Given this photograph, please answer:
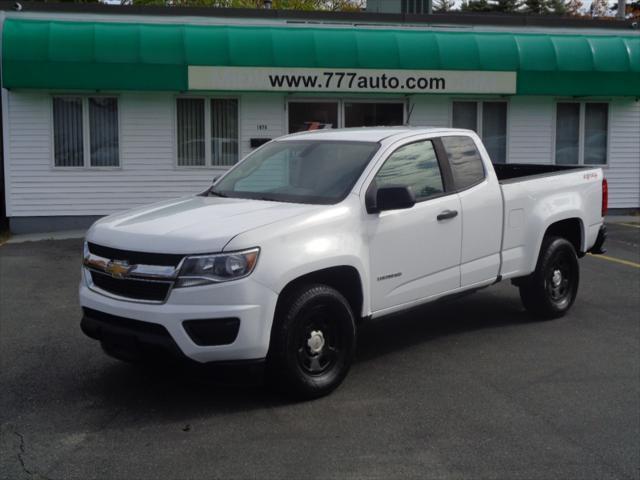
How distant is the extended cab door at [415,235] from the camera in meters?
6.04

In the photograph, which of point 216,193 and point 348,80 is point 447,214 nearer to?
point 216,193

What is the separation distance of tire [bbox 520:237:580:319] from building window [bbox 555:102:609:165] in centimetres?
1063

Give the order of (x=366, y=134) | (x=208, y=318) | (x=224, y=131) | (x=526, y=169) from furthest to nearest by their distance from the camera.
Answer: (x=224, y=131) < (x=526, y=169) < (x=366, y=134) < (x=208, y=318)

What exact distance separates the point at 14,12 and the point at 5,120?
2154 millimetres

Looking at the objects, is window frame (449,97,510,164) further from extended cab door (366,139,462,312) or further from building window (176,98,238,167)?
extended cab door (366,139,462,312)

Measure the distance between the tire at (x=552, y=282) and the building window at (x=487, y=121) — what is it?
9757mm

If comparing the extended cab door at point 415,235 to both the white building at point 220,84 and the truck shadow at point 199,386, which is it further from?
the white building at point 220,84

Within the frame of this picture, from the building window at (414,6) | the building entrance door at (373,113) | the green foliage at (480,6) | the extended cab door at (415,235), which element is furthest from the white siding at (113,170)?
the green foliage at (480,6)

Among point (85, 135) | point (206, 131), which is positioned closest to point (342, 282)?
point (206, 131)

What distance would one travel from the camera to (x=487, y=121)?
17859mm

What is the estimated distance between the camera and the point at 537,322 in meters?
8.08

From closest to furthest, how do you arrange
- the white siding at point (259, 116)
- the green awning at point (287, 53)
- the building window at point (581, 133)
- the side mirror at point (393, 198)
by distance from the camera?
the side mirror at point (393, 198) < the green awning at point (287, 53) < the white siding at point (259, 116) < the building window at point (581, 133)

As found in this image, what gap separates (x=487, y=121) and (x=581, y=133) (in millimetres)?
2333

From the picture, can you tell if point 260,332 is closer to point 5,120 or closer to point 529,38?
point 5,120
